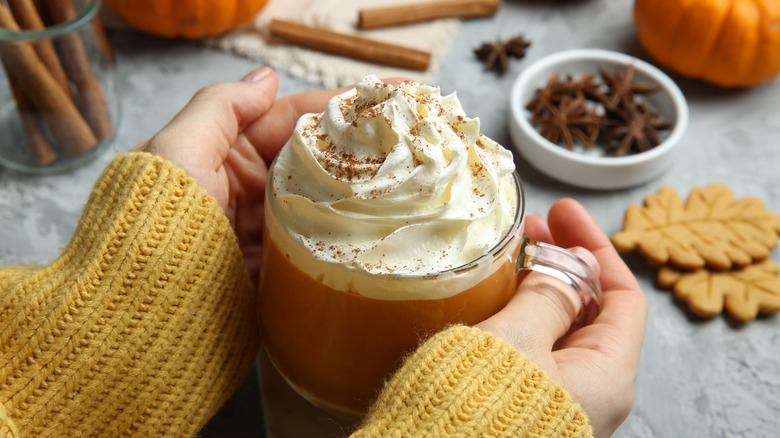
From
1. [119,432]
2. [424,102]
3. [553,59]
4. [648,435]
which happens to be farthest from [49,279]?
[553,59]

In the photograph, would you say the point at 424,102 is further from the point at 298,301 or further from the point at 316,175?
the point at 298,301

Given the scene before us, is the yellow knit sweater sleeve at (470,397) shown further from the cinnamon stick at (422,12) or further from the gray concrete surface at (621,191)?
the cinnamon stick at (422,12)

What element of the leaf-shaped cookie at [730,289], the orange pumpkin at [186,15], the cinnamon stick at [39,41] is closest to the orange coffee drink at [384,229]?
the leaf-shaped cookie at [730,289]

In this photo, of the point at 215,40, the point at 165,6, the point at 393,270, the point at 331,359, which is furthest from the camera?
the point at 215,40

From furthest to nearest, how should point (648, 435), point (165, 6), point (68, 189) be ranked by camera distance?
point (165, 6) → point (68, 189) → point (648, 435)

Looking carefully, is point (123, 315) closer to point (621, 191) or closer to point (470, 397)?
point (470, 397)

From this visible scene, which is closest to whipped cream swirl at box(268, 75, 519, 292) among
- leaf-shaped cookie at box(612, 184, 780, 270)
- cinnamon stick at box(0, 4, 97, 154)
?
leaf-shaped cookie at box(612, 184, 780, 270)
